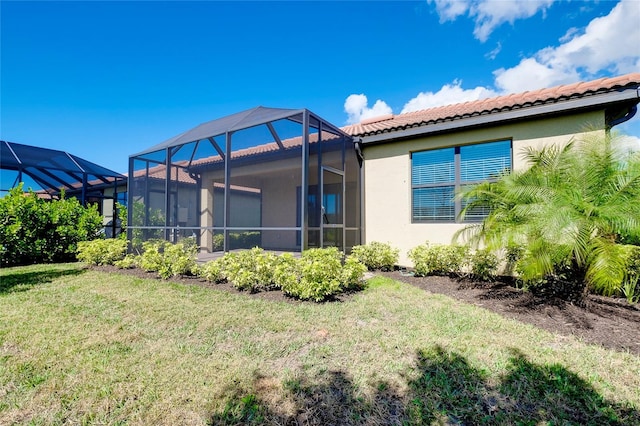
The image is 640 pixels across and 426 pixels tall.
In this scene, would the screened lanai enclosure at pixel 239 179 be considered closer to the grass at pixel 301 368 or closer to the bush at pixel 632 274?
the grass at pixel 301 368

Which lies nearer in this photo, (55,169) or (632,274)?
(632,274)

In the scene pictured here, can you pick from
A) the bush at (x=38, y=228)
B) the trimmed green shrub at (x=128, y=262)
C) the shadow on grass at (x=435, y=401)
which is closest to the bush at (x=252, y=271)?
the shadow on grass at (x=435, y=401)

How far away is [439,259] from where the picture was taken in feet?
22.4

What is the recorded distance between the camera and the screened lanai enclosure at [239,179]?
280 inches

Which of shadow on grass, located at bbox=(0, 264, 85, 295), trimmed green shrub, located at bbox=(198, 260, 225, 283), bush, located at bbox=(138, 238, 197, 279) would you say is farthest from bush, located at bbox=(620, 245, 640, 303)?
shadow on grass, located at bbox=(0, 264, 85, 295)

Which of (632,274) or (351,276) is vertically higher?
(632,274)

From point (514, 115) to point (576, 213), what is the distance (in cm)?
300

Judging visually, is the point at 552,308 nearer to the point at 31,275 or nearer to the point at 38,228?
the point at 31,275

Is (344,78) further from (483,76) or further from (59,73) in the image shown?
(59,73)

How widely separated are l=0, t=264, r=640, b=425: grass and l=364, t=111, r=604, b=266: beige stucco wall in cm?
331

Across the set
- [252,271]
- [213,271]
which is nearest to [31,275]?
[213,271]

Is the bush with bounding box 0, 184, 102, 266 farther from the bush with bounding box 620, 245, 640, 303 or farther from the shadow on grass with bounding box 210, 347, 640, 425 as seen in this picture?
the bush with bounding box 620, 245, 640, 303

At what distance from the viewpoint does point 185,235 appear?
838cm

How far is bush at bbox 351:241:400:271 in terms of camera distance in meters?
7.49
